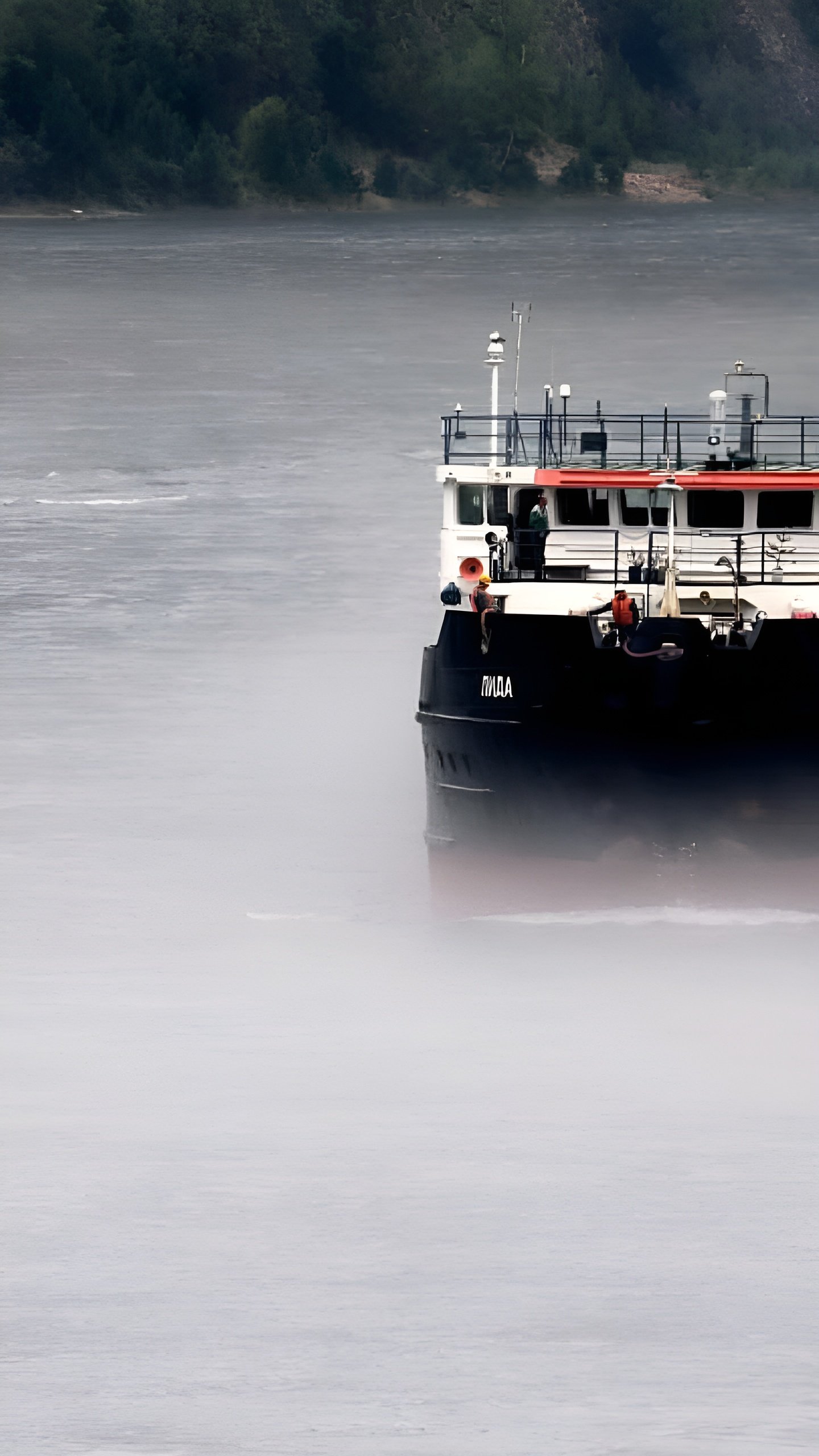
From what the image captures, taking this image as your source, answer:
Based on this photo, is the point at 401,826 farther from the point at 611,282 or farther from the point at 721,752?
the point at 611,282

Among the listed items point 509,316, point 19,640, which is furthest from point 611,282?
point 19,640

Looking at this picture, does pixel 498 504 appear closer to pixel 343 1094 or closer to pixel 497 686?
pixel 497 686

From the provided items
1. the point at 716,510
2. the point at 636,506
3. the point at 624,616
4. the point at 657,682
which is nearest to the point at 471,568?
the point at 636,506

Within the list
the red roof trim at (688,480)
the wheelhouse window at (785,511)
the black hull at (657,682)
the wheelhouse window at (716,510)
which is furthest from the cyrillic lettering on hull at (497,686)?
the wheelhouse window at (785,511)

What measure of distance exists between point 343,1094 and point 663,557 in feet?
49.5

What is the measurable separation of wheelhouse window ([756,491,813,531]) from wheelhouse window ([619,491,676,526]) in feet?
4.65

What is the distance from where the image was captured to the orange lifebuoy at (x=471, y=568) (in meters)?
38.6

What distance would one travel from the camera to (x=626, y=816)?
36.1 m

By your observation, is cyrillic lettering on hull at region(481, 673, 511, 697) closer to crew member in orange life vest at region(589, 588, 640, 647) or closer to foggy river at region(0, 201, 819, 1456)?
crew member in orange life vest at region(589, 588, 640, 647)

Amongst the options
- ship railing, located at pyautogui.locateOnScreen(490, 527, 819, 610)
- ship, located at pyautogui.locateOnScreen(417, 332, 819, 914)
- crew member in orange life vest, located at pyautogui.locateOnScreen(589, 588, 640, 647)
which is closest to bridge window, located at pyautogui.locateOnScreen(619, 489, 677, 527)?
ship railing, located at pyautogui.locateOnScreen(490, 527, 819, 610)

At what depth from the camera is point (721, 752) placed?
118 ft

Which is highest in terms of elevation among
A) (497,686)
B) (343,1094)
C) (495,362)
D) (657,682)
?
(495,362)

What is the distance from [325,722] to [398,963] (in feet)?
45.2

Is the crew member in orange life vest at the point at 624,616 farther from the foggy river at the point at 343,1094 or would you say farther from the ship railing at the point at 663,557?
the foggy river at the point at 343,1094
